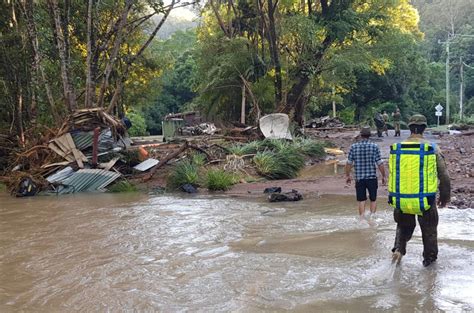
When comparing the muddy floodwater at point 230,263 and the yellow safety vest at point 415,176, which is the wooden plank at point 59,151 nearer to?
the muddy floodwater at point 230,263

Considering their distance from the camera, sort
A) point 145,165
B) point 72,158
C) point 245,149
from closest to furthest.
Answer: point 72,158
point 145,165
point 245,149

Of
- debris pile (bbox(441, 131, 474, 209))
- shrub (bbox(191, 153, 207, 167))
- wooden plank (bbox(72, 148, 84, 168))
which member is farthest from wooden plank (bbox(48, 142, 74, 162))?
debris pile (bbox(441, 131, 474, 209))

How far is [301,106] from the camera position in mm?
26375

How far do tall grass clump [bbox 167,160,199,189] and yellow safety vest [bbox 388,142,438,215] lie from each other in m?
9.53

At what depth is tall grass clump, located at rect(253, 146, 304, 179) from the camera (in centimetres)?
1612

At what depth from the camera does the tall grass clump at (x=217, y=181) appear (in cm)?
1409

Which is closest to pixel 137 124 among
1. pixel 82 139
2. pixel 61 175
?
pixel 82 139

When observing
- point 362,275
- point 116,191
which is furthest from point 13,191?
point 362,275

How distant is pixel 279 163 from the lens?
16.5m

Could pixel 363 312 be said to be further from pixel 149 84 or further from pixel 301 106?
pixel 149 84

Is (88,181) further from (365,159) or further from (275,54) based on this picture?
(275,54)

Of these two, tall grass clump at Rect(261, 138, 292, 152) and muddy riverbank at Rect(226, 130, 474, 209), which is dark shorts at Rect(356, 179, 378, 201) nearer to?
muddy riverbank at Rect(226, 130, 474, 209)

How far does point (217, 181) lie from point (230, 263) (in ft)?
24.9

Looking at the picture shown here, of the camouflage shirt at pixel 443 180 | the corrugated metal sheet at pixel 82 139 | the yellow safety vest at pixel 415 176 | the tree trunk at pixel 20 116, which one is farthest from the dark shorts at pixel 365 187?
the tree trunk at pixel 20 116
